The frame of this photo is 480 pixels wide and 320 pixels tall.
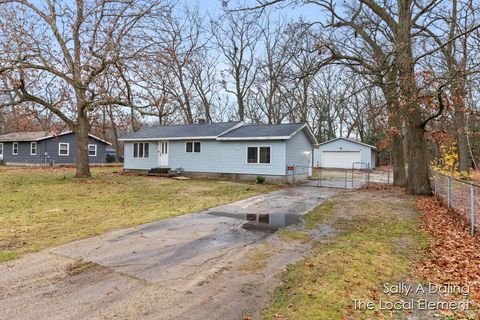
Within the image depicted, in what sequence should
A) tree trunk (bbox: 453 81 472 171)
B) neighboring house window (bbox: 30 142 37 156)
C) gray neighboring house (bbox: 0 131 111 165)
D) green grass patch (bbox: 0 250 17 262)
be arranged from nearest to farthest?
1. green grass patch (bbox: 0 250 17 262)
2. tree trunk (bbox: 453 81 472 171)
3. gray neighboring house (bbox: 0 131 111 165)
4. neighboring house window (bbox: 30 142 37 156)

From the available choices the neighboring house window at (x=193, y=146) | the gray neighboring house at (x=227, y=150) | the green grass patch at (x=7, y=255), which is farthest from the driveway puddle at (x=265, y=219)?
the neighboring house window at (x=193, y=146)

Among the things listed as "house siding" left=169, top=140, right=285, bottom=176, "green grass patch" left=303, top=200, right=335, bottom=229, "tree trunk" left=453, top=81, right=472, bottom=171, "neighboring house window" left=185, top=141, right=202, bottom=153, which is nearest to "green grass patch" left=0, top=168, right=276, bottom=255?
"green grass patch" left=303, top=200, right=335, bottom=229

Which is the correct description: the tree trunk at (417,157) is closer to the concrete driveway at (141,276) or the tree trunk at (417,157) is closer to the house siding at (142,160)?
the concrete driveway at (141,276)

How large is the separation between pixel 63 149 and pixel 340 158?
29508 millimetres

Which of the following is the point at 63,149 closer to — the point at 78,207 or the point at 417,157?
the point at 78,207

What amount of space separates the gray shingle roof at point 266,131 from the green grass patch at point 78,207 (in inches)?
180

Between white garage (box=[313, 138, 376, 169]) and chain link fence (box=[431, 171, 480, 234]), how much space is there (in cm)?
2286

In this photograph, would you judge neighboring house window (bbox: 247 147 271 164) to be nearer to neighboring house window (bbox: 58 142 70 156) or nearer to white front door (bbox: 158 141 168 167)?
white front door (bbox: 158 141 168 167)

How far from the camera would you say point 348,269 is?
457 cm

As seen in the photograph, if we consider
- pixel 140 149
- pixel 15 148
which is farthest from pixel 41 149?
pixel 140 149

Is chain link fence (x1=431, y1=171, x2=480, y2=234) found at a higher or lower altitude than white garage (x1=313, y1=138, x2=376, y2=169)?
lower

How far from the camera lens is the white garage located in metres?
33.4

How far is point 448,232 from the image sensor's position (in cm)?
697

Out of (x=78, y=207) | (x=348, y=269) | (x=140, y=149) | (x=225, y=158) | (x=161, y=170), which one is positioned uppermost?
(x=140, y=149)
